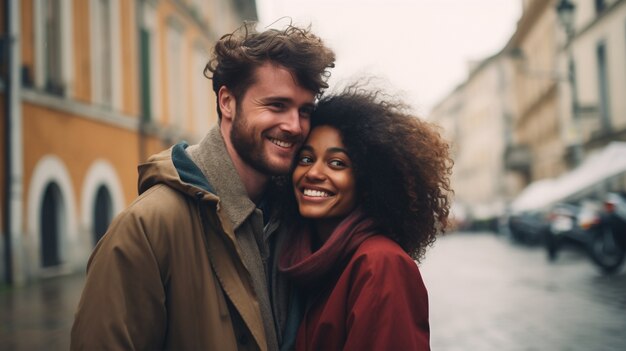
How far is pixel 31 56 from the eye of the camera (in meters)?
14.3

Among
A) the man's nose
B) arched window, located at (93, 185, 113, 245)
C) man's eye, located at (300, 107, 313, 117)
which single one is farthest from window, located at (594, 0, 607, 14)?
the man's nose

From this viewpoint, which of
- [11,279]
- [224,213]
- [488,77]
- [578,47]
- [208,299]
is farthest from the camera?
[488,77]

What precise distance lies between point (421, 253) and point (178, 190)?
3.87 feet

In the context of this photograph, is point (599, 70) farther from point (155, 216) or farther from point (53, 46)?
point (155, 216)

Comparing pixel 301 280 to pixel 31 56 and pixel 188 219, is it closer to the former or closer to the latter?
pixel 188 219

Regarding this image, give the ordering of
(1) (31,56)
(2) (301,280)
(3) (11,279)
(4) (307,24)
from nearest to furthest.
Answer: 1. (2) (301,280)
2. (4) (307,24)
3. (3) (11,279)
4. (1) (31,56)

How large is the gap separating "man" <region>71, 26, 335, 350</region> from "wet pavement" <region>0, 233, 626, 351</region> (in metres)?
4.56

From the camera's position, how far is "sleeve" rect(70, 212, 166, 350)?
216 cm

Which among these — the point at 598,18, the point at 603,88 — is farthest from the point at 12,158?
the point at 603,88

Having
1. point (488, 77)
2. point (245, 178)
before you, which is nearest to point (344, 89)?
point (245, 178)

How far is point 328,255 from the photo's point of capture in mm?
2658

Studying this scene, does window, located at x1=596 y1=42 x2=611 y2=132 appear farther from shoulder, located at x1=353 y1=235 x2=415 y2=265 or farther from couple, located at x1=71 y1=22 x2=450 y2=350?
shoulder, located at x1=353 y1=235 x2=415 y2=265

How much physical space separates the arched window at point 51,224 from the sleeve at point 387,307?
1390 cm

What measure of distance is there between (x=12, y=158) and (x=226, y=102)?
1158 cm
